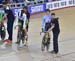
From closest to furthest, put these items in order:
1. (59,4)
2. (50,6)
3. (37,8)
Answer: (37,8) < (50,6) < (59,4)

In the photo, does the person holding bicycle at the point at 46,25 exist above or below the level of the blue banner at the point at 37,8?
above

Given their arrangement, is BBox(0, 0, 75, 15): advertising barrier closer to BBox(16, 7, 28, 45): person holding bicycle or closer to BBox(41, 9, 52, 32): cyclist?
BBox(16, 7, 28, 45): person holding bicycle

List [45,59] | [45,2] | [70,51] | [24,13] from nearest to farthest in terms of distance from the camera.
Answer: [45,59] → [70,51] → [24,13] → [45,2]

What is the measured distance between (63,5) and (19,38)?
16.0m

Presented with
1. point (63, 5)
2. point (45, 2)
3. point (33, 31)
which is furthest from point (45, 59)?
point (63, 5)

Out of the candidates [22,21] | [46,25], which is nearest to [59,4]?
[22,21]

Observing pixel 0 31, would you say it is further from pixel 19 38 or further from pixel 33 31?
pixel 33 31

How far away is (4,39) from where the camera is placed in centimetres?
1645

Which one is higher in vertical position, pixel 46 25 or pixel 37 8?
pixel 46 25

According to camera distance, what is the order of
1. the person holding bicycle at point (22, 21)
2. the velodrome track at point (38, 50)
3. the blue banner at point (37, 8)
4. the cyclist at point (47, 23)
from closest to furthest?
1. the velodrome track at point (38, 50)
2. the cyclist at point (47, 23)
3. the person holding bicycle at point (22, 21)
4. the blue banner at point (37, 8)

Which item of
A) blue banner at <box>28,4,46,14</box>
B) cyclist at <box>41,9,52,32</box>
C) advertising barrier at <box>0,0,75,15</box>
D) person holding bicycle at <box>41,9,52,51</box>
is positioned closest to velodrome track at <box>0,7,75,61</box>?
person holding bicycle at <box>41,9,52,51</box>

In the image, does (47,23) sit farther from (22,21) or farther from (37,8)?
(37,8)

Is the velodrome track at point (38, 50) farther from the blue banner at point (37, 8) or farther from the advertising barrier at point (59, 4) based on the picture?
the advertising barrier at point (59, 4)

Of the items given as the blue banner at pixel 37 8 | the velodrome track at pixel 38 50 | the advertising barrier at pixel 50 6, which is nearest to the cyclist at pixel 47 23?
the velodrome track at pixel 38 50
